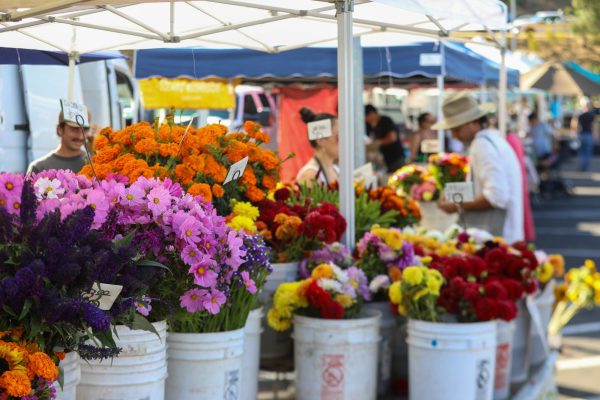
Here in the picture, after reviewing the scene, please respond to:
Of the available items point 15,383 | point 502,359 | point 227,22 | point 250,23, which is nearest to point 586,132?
point 227,22

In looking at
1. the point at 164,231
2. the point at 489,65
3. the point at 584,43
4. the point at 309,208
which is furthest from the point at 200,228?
the point at 584,43

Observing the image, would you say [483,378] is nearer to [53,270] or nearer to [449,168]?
[53,270]

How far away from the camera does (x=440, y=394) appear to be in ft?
13.8

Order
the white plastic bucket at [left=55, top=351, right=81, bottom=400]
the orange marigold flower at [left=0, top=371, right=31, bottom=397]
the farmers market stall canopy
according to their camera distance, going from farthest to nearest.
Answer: the farmers market stall canopy
the white plastic bucket at [left=55, top=351, right=81, bottom=400]
the orange marigold flower at [left=0, top=371, right=31, bottom=397]

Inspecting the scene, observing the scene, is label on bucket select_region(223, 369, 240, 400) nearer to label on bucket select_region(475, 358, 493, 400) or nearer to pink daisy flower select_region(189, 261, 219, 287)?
pink daisy flower select_region(189, 261, 219, 287)

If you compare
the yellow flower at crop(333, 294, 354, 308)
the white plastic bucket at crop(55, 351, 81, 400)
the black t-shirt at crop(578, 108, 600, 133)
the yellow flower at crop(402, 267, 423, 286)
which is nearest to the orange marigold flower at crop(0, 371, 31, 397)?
the white plastic bucket at crop(55, 351, 81, 400)

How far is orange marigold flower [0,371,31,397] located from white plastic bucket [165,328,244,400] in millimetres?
1108

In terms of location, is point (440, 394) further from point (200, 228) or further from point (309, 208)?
→ point (200, 228)

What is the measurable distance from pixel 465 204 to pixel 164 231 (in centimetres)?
393

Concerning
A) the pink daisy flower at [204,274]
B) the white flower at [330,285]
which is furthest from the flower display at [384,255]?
the pink daisy flower at [204,274]

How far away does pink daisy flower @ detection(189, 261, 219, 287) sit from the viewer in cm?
281

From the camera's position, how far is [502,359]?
474 centimetres

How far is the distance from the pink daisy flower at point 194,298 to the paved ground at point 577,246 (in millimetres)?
3863

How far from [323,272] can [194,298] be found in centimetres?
117
